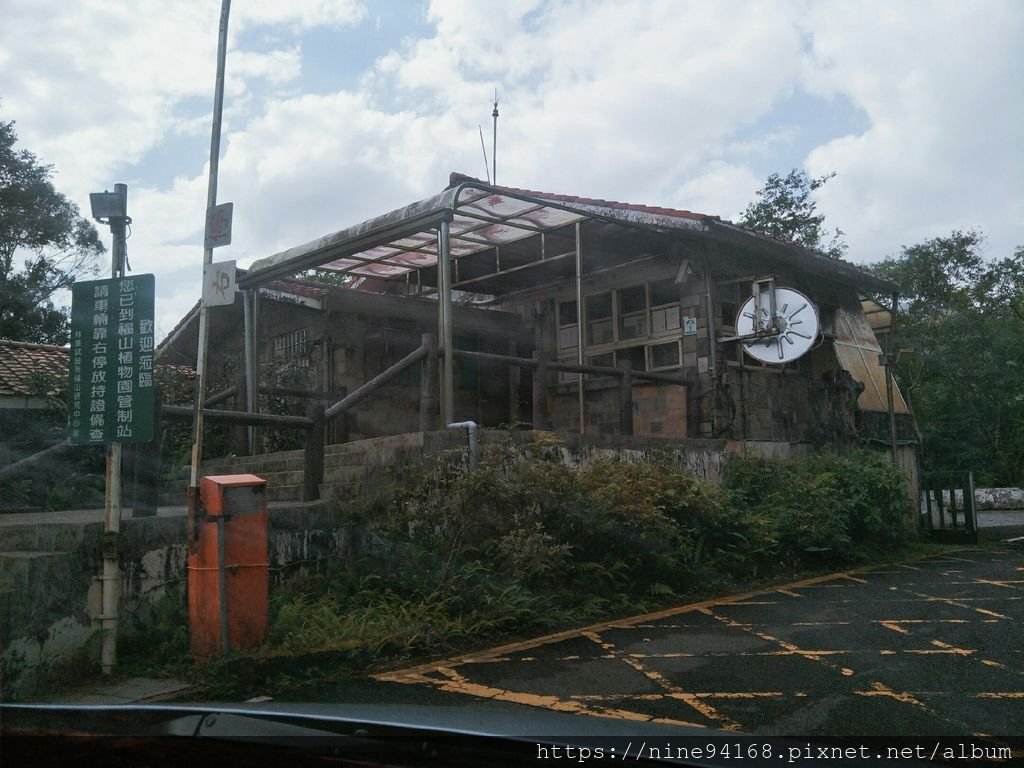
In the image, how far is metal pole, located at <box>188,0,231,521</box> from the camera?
6367mm

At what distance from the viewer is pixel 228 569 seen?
602cm

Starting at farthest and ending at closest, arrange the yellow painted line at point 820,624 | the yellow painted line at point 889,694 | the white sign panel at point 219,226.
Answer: the yellow painted line at point 820,624 → the white sign panel at point 219,226 → the yellow painted line at point 889,694

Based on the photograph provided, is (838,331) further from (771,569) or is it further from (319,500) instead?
(319,500)

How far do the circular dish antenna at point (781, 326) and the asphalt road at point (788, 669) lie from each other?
3875 mm

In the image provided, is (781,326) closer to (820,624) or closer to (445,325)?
(445,325)

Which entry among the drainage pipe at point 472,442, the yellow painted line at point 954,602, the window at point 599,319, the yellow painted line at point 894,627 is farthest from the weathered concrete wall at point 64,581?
the window at point 599,319

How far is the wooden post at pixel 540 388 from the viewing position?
10.2 meters

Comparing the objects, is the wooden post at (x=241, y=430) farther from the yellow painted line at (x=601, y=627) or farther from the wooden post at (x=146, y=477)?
the yellow painted line at (x=601, y=627)

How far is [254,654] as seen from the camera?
5824 mm

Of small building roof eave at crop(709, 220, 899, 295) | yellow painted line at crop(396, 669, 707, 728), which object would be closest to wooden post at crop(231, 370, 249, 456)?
yellow painted line at crop(396, 669, 707, 728)

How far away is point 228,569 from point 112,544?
803 mm

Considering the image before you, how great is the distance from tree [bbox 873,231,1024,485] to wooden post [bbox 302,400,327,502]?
Answer: 1741cm

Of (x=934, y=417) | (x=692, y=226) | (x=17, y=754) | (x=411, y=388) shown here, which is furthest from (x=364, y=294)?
(x=934, y=417)

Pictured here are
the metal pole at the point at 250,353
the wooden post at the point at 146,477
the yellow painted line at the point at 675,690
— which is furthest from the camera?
the metal pole at the point at 250,353
